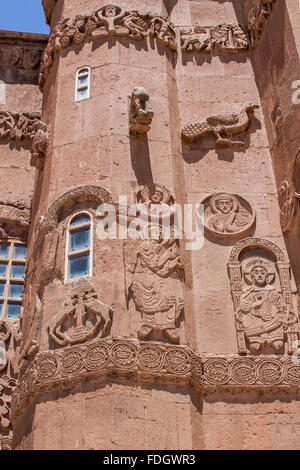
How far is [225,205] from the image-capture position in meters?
11.0

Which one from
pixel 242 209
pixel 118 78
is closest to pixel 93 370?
pixel 242 209

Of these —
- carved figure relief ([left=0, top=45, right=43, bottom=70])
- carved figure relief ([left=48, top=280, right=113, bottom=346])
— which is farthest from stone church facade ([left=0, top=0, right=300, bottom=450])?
carved figure relief ([left=0, top=45, right=43, bottom=70])

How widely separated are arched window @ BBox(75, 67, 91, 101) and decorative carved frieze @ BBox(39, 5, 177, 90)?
0.79 metres

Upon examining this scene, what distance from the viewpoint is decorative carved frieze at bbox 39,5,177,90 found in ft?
41.0

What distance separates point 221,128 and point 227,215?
5.99 ft

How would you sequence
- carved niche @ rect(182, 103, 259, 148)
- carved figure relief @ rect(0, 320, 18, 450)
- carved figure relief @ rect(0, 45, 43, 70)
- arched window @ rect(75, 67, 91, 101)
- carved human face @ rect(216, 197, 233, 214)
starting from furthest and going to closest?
carved figure relief @ rect(0, 45, 43, 70)
arched window @ rect(75, 67, 91, 101)
carved niche @ rect(182, 103, 259, 148)
carved human face @ rect(216, 197, 233, 214)
carved figure relief @ rect(0, 320, 18, 450)

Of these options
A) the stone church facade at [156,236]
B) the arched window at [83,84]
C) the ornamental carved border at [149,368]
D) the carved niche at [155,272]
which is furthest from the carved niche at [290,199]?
the arched window at [83,84]

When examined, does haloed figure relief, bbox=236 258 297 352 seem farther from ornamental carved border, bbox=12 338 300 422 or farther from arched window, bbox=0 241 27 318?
arched window, bbox=0 241 27 318

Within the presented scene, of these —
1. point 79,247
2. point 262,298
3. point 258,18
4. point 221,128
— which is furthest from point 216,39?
point 262,298

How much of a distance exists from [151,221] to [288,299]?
235 centimetres

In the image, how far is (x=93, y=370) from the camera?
28.3 ft

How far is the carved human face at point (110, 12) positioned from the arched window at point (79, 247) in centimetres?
445

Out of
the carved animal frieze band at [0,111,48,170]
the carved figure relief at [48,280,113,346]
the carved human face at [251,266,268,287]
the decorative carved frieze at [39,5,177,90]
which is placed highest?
the decorative carved frieze at [39,5,177,90]

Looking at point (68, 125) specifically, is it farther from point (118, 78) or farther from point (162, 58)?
point (162, 58)
